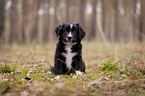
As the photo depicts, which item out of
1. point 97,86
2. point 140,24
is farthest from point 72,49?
point 140,24

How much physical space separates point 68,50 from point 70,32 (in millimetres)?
485

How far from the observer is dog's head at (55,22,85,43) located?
148 inches

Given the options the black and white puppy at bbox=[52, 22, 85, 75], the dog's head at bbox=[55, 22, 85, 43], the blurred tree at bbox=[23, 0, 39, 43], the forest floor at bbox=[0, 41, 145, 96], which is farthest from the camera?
the blurred tree at bbox=[23, 0, 39, 43]

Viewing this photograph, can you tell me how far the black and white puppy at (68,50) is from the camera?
152 inches

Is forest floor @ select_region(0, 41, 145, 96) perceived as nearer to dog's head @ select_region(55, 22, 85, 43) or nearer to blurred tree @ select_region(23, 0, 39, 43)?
dog's head @ select_region(55, 22, 85, 43)

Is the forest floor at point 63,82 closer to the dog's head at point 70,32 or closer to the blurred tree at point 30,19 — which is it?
the dog's head at point 70,32

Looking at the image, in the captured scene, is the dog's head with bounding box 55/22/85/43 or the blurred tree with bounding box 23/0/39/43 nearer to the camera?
the dog's head with bounding box 55/22/85/43

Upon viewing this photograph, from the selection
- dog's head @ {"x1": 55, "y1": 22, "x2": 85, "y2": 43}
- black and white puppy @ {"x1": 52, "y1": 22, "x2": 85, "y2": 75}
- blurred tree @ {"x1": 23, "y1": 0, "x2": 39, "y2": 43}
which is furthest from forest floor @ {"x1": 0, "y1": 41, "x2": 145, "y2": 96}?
blurred tree @ {"x1": 23, "y1": 0, "x2": 39, "y2": 43}

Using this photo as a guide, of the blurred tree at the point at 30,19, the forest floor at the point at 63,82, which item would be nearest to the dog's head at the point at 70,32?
the forest floor at the point at 63,82

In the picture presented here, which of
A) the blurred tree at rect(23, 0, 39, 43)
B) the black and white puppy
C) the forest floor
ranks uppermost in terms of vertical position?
the blurred tree at rect(23, 0, 39, 43)

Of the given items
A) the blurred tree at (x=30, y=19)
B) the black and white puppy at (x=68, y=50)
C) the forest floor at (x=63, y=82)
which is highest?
the blurred tree at (x=30, y=19)

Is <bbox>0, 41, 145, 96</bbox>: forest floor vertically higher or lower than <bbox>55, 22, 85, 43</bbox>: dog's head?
lower

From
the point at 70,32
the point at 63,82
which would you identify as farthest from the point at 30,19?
the point at 63,82

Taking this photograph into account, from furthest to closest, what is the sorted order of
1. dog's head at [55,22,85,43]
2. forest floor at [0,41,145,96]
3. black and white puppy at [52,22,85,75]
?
black and white puppy at [52,22,85,75], dog's head at [55,22,85,43], forest floor at [0,41,145,96]
